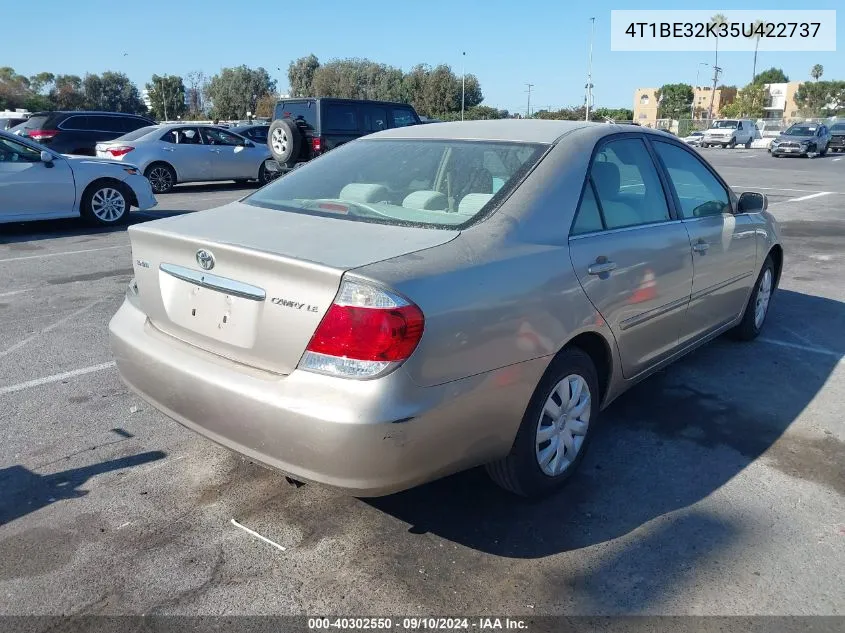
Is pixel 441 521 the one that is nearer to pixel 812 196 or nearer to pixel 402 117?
pixel 402 117

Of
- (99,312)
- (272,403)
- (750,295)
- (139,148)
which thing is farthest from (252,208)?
(139,148)

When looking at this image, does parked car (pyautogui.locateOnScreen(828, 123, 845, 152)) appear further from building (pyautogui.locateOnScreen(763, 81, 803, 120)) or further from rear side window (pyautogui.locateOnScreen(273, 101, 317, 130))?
building (pyautogui.locateOnScreen(763, 81, 803, 120))

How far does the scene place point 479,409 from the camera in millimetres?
2623

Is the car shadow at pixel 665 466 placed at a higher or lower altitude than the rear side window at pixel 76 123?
lower

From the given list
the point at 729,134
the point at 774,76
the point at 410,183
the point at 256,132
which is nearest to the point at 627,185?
the point at 410,183

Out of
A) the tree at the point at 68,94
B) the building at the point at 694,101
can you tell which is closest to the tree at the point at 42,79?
the tree at the point at 68,94

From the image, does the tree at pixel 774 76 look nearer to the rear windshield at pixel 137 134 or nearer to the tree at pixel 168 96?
the tree at pixel 168 96

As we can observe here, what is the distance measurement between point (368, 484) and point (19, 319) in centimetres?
455

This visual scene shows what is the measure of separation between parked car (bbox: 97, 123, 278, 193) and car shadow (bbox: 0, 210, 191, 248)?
13.6ft

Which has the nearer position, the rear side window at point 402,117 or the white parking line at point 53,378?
the white parking line at point 53,378

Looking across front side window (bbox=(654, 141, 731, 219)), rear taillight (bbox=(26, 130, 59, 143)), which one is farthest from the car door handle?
rear taillight (bbox=(26, 130, 59, 143))

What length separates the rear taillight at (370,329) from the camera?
2373 millimetres

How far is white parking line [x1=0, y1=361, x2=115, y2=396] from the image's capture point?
4335 millimetres

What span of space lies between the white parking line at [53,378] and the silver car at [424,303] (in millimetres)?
1529
